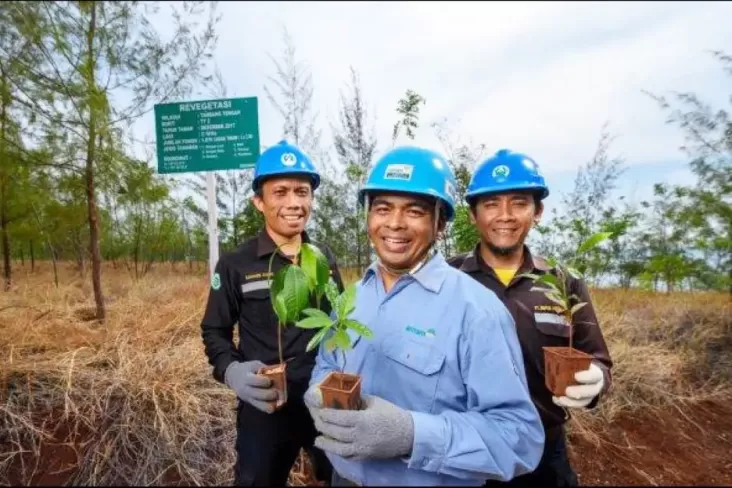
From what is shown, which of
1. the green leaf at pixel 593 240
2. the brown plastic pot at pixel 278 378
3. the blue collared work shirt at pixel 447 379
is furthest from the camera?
the green leaf at pixel 593 240

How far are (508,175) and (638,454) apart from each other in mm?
2692

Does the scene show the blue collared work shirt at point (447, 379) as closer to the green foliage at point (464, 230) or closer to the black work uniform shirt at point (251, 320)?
the black work uniform shirt at point (251, 320)

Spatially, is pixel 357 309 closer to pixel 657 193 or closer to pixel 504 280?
pixel 504 280

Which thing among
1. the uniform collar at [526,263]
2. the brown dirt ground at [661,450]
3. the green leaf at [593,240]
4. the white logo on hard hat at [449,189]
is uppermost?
the white logo on hard hat at [449,189]

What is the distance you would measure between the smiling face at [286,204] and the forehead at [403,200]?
34.3 inches

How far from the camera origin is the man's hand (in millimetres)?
1562

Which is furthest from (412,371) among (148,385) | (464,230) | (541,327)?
(464,230)

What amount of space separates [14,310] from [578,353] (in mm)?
5744

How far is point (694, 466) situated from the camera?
10.2ft

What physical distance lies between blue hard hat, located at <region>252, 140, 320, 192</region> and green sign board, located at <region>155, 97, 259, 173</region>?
269 cm

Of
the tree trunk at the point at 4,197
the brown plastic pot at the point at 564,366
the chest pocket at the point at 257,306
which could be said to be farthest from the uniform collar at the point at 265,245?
the tree trunk at the point at 4,197

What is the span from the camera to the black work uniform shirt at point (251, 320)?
81.4 inches

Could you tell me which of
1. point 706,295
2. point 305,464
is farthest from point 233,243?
point 706,295

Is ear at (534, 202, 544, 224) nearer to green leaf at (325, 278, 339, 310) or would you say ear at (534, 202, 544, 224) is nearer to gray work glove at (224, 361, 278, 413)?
green leaf at (325, 278, 339, 310)
